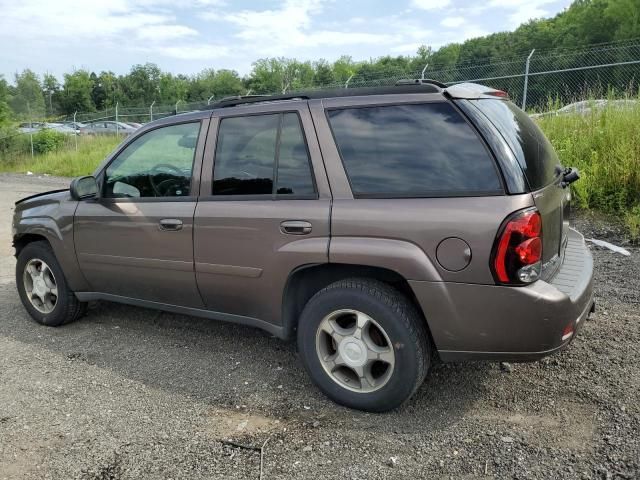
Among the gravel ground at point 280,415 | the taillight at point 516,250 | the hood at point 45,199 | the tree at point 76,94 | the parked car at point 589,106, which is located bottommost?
the gravel ground at point 280,415

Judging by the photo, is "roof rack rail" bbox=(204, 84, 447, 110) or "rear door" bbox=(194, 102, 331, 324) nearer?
"roof rack rail" bbox=(204, 84, 447, 110)

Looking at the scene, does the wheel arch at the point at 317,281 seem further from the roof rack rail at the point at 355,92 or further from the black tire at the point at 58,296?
the black tire at the point at 58,296

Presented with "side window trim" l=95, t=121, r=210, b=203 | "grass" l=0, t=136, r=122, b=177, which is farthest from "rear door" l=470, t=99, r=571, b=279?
"grass" l=0, t=136, r=122, b=177

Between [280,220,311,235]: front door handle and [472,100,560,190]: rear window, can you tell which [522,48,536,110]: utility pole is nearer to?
[472,100,560,190]: rear window

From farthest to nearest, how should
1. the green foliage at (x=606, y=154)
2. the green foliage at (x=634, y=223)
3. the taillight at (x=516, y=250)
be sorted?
the green foliage at (x=606, y=154), the green foliage at (x=634, y=223), the taillight at (x=516, y=250)

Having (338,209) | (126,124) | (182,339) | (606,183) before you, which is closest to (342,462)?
(338,209)

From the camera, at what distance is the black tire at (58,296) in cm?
445

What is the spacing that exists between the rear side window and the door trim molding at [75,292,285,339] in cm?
107

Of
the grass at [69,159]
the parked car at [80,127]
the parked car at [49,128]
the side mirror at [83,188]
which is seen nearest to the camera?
the side mirror at [83,188]

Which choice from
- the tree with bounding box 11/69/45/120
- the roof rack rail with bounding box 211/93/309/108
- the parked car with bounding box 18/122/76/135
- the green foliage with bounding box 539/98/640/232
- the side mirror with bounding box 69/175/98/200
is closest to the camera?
the roof rack rail with bounding box 211/93/309/108

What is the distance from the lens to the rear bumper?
2633 mm

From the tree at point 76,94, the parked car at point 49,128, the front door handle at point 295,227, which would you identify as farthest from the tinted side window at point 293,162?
the tree at point 76,94

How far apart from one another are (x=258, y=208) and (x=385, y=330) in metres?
1.09

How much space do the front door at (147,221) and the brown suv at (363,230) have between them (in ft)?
0.04
